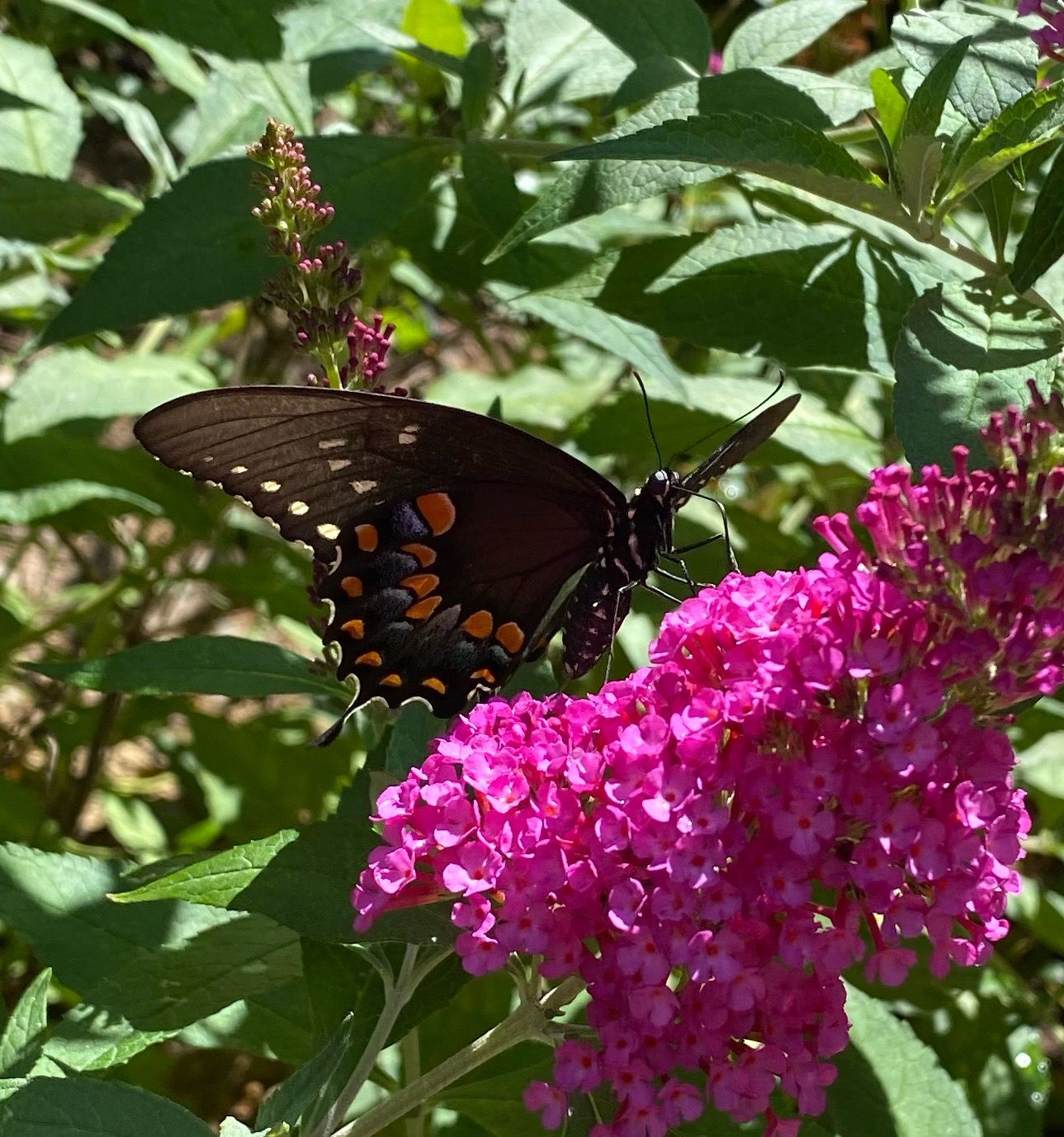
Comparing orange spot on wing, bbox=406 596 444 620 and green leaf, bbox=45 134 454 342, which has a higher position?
green leaf, bbox=45 134 454 342

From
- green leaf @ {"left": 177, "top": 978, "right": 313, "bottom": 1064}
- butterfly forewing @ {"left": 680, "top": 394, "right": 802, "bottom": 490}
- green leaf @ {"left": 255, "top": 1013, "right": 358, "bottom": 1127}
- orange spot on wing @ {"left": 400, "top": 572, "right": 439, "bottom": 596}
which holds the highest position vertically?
butterfly forewing @ {"left": 680, "top": 394, "right": 802, "bottom": 490}

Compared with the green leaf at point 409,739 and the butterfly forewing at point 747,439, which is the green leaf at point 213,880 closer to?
the green leaf at point 409,739

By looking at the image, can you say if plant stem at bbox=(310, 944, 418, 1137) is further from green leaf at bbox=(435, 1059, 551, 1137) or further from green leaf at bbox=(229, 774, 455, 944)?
green leaf at bbox=(435, 1059, 551, 1137)

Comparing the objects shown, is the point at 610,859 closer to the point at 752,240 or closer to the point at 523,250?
the point at 752,240

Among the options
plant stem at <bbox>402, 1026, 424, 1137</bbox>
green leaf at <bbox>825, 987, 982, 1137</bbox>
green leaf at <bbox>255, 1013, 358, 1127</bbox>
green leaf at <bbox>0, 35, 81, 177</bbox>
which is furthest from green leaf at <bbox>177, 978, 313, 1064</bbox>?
green leaf at <bbox>0, 35, 81, 177</bbox>

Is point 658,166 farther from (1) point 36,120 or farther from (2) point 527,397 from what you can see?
(1) point 36,120

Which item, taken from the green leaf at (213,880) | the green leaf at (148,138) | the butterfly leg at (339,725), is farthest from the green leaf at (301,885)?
the green leaf at (148,138)
